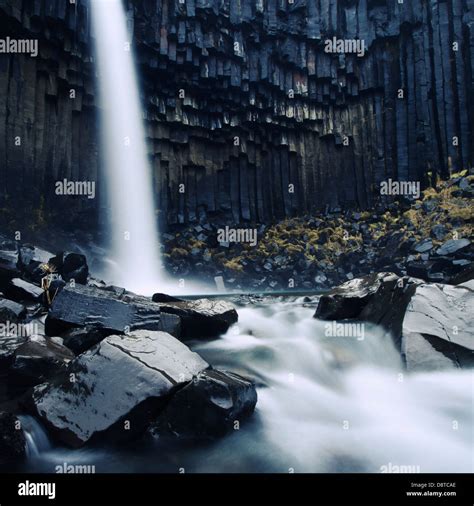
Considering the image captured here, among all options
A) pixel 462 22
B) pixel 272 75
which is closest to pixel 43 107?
pixel 272 75

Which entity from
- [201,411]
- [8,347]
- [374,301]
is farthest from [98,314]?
[374,301]

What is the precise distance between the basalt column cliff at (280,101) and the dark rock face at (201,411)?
21.3m

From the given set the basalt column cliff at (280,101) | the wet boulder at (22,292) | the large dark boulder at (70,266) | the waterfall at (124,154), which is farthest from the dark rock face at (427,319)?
the basalt column cliff at (280,101)

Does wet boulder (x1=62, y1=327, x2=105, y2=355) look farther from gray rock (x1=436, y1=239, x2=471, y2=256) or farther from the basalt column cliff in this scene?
gray rock (x1=436, y1=239, x2=471, y2=256)

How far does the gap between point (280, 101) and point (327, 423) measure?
95.5 ft

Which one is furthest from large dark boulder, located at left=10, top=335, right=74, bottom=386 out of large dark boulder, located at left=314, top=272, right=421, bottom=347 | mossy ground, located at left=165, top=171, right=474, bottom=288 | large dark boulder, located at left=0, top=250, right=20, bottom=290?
mossy ground, located at left=165, top=171, right=474, bottom=288

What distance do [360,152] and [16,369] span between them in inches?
1195

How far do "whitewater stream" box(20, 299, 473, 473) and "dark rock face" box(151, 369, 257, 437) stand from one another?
0.14m

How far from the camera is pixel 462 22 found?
2783 centimetres

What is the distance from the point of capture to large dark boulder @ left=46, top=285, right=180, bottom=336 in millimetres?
6969

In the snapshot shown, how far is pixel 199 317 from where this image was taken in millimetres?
8594

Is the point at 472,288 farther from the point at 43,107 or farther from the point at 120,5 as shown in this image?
the point at 120,5

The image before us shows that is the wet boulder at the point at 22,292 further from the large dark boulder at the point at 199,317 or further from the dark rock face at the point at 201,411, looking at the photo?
the dark rock face at the point at 201,411

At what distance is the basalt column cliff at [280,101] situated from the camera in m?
25.6
